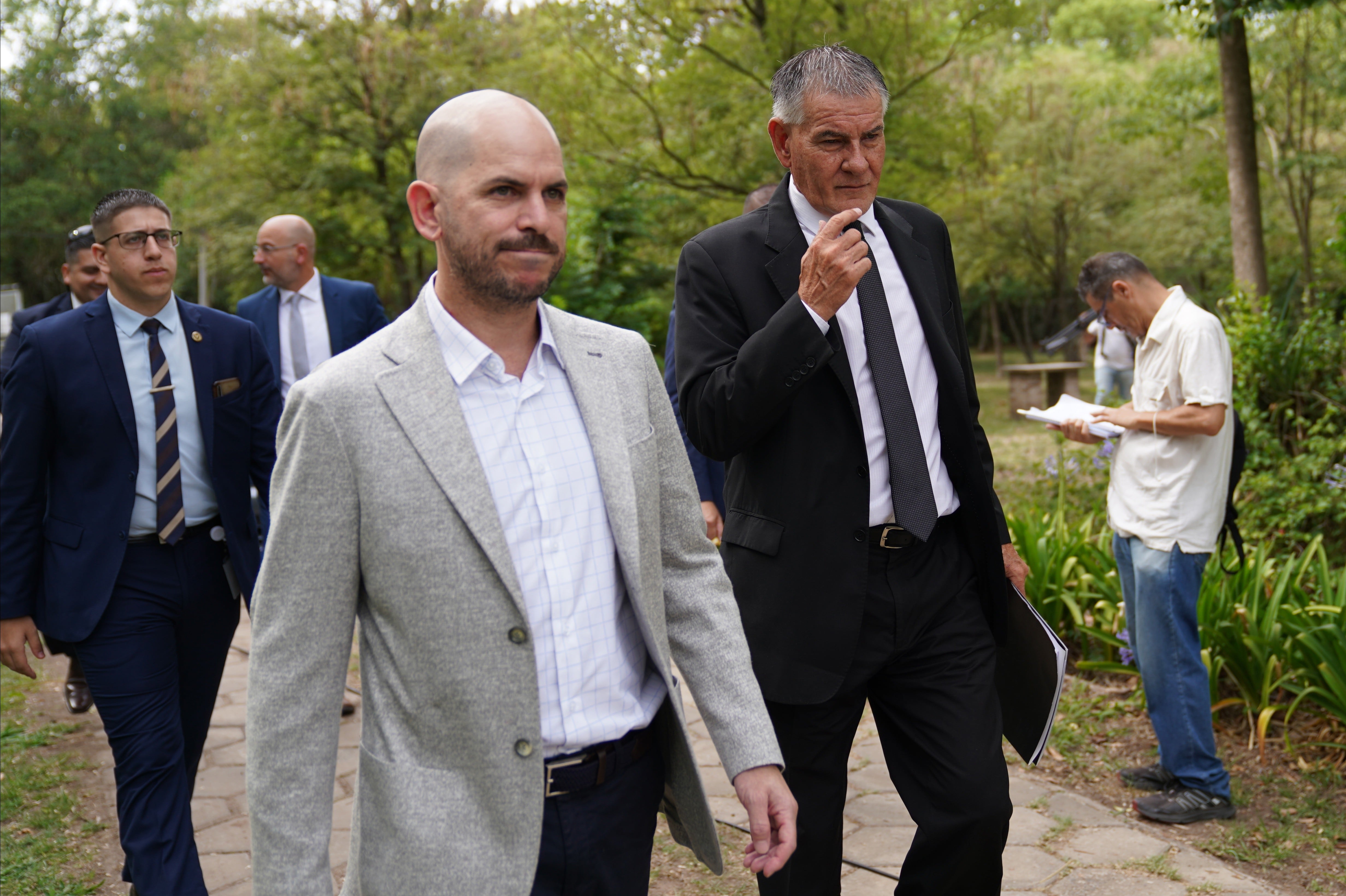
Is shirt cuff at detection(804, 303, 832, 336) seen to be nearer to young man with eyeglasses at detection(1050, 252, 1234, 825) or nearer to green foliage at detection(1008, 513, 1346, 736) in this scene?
young man with eyeglasses at detection(1050, 252, 1234, 825)

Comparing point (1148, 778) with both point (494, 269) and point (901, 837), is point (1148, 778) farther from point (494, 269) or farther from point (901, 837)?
point (494, 269)

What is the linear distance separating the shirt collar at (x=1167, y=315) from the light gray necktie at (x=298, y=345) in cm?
425

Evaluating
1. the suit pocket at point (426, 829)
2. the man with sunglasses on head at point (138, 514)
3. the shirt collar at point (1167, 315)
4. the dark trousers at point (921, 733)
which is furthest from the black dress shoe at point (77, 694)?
the shirt collar at point (1167, 315)

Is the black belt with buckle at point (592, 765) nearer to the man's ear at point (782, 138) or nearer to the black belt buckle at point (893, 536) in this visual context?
the black belt buckle at point (893, 536)

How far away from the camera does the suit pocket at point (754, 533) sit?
2.73 metres

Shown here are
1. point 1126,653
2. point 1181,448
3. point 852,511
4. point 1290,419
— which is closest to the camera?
point 852,511

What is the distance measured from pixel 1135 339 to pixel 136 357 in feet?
12.6

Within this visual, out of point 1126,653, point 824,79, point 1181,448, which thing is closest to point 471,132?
point 824,79

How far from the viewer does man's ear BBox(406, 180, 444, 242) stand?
1855 mm

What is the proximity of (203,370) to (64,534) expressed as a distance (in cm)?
65

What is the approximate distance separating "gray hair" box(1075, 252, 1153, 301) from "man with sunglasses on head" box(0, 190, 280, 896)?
10.7 ft

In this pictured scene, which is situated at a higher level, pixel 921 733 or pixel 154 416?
pixel 154 416

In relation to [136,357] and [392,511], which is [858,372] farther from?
[136,357]

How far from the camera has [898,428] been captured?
2.71 m
